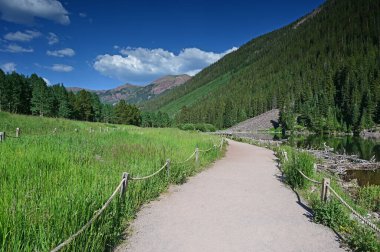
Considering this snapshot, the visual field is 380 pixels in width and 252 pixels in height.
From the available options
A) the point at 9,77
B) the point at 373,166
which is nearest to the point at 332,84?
the point at 373,166

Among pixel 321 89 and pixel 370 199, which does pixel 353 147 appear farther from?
pixel 321 89

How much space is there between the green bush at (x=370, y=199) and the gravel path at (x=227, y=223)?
3208 millimetres

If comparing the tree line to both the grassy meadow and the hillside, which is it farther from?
the grassy meadow

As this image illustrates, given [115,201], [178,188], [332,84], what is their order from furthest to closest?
1. [332,84]
2. [178,188]
3. [115,201]

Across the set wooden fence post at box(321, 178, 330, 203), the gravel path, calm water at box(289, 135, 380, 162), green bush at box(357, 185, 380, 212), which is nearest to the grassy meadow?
the gravel path

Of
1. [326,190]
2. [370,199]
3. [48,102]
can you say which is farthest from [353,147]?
[48,102]

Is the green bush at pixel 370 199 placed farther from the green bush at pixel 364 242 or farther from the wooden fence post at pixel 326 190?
the green bush at pixel 364 242

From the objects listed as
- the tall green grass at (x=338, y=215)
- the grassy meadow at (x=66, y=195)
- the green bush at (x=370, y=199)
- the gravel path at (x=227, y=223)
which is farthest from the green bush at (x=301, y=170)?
the grassy meadow at (x=66, y=195)

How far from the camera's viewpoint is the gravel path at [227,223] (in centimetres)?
589

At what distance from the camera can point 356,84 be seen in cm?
10525

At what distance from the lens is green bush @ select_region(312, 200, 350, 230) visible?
7094 millimetres

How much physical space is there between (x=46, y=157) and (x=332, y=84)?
127809mm

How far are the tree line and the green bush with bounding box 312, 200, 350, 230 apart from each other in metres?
72.4

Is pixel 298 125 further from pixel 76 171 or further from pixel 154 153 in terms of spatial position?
pixel 76 171
